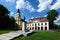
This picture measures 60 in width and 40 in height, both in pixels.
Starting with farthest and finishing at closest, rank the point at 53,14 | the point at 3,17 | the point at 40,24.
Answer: the point at 40,24 < the point at 53,14 < the point at 3,17

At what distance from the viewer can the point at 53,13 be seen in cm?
7562

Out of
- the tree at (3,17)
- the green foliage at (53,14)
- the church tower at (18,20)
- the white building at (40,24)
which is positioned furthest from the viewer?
the church tower at (18,20)

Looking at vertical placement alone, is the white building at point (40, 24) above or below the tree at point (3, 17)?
below

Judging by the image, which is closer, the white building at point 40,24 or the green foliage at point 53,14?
the green foliage at point 53,14

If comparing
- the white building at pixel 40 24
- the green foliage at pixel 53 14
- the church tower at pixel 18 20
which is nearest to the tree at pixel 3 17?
the green foliage at pixel 53 14

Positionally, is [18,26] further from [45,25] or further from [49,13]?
[49,13]

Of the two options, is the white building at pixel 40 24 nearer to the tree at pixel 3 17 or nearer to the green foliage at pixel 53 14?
the green foliage at pixel 53 14

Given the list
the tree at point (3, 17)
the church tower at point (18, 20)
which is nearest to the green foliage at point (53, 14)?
the tree at point (3, 17)

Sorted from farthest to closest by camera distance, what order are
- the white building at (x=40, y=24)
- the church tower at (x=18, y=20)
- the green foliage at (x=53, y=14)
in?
the church tower at (x=18, y=20) < the white building at (x=40, y=24) < the green foliage at (x=53, y=14)

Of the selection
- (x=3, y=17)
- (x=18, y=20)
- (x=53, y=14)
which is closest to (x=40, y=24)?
(x=18, y=20)

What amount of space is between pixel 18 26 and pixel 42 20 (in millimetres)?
18059

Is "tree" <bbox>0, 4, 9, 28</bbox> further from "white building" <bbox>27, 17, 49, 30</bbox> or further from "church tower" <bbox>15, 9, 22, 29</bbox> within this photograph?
"church tower" <bbox>15, 9, 22, 29</bbox>

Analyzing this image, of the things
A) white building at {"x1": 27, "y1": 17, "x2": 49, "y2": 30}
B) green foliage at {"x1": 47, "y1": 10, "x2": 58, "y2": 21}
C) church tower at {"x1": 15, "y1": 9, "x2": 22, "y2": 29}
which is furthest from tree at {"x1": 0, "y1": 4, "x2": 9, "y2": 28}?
church tower at {"x1": 15, "y1": 9, "x2": 22, "y2": 29}

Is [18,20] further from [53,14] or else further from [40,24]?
[53,14]
